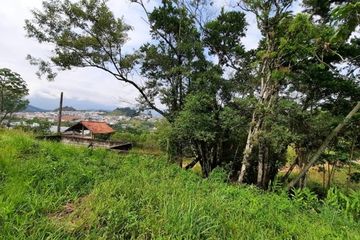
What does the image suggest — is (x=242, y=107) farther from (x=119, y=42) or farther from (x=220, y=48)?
(x=119, y=42)

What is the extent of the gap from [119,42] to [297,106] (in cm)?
842

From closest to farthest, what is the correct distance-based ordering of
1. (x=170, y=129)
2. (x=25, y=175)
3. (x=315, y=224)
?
(x=315, y=224)
(x=25, y=175)
(x=170, y=129)

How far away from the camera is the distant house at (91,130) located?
2809 centimetres

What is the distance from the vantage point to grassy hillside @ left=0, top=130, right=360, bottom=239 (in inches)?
113

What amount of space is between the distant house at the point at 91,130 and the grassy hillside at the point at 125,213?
23.5 metres

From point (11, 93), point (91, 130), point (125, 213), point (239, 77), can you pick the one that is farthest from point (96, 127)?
point (125, 213)

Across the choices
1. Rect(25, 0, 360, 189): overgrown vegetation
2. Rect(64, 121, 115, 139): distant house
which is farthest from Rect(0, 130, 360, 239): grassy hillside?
Rect(64, 121, 115, 139): distant house

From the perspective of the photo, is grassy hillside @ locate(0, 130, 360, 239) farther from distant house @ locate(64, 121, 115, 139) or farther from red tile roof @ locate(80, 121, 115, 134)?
red tile roof @ locate(80, 121, 115, 134)

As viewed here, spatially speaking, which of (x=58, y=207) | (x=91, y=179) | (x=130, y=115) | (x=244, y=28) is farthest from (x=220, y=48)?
(x=58, y=207)

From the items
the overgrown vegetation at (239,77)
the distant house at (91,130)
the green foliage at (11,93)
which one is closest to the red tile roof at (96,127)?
the distant house at (91,130)

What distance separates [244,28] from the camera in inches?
520

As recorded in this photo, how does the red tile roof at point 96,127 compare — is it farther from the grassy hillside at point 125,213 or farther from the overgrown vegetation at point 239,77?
the grassy hillside at point 125,213

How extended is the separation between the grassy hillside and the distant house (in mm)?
23536

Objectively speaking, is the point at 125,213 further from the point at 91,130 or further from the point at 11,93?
the point at 11,93
